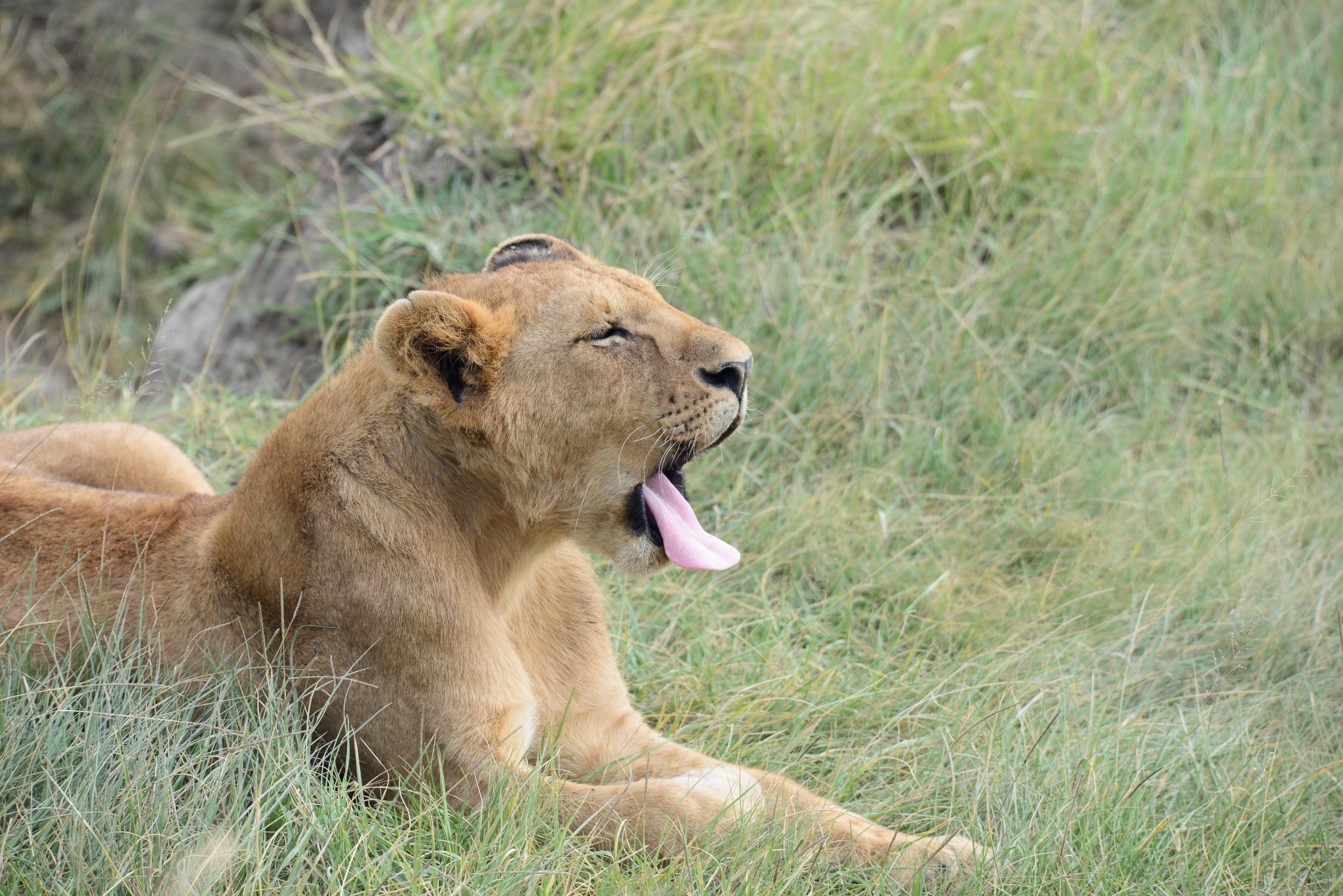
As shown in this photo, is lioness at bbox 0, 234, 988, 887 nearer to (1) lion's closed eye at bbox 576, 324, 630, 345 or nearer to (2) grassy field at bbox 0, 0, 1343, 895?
(1) lion's closed eye at bbox 576, 324, 630, 345

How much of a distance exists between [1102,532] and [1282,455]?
1058 mm

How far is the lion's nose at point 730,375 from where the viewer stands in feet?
10.2

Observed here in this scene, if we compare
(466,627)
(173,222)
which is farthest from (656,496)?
(173,222)

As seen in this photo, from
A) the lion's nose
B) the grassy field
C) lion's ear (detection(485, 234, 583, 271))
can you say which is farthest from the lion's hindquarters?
the lion's nose

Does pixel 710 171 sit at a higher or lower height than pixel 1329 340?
higher

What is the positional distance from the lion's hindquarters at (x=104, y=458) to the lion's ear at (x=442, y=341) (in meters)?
1.38

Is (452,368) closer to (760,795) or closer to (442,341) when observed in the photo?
(442,341)

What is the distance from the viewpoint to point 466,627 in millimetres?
3014

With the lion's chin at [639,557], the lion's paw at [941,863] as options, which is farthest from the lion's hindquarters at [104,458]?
the lion's paw at [941,863]

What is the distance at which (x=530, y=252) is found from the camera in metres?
3.54

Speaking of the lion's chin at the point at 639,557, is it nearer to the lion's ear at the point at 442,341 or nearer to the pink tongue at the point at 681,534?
the pink tongue at the point at 681,534

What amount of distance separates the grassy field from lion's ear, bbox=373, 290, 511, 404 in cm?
87

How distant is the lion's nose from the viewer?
10.2 feet

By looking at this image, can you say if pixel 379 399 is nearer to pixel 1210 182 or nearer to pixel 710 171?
pixel 710 171
